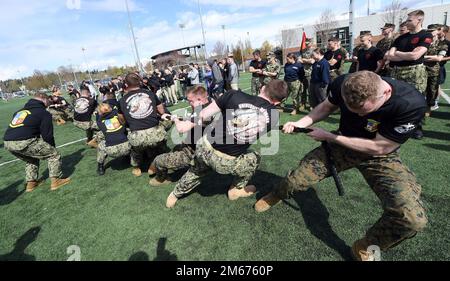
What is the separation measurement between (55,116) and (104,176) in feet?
31.1

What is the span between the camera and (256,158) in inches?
145

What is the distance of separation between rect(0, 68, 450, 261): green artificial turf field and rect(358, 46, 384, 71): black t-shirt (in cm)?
211

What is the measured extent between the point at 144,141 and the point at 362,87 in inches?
146

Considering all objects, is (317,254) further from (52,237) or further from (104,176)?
(104,176)

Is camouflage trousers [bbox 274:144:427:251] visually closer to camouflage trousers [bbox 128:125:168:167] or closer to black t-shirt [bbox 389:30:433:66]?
camouflage trousers [bbox 128:125:168:167]

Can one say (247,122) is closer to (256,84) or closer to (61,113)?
(256,84)

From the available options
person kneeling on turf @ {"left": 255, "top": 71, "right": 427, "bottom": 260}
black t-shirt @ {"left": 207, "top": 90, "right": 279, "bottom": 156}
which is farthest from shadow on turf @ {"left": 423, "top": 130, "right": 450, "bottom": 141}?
black t-shirt @ {"left": 207, "top": 90, "right": 279, "bottom": 156}

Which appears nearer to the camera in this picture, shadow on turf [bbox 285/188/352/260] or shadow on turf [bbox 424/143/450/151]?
shadow on turf [bbox 285/188/352/260]

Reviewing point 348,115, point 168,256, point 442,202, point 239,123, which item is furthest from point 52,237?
point 442,202

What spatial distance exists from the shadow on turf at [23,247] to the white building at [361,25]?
1987 inches

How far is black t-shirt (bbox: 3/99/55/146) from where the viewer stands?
4.76m

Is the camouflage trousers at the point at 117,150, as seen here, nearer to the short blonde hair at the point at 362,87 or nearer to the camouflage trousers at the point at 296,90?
the short blonde hair at the point at 362,87

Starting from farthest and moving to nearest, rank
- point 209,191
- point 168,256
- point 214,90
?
point 214,90, point 209,191, point 168,256

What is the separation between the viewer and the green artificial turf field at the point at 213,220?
9.67 feet
